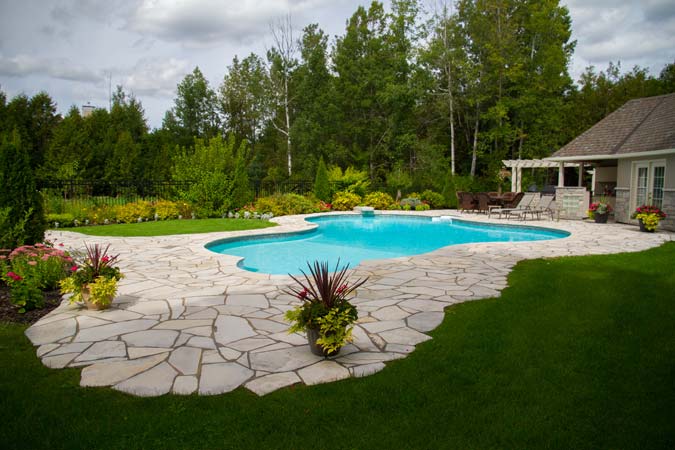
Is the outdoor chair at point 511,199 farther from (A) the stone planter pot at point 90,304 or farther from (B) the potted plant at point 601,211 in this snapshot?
(A) the stone planter pot at point 90,304

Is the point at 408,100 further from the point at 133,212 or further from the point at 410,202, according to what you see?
the point at 133,212

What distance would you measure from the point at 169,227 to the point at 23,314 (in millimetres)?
7369

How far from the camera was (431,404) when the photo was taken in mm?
2625

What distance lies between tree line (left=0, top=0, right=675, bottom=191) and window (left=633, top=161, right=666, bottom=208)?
8582mm

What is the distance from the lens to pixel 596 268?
662cm

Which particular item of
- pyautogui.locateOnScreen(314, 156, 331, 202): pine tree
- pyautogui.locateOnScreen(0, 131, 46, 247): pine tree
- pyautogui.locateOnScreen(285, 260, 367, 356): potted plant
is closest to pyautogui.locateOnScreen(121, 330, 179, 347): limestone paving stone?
pyautogui.locateOnScreen(285, 260, 367, 356): potted plant

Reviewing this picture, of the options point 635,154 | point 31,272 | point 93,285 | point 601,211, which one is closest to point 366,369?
point 93,285

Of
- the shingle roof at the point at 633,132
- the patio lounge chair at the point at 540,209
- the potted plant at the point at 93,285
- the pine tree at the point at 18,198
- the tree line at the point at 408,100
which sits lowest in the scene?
the potted plant at the point at 93,285

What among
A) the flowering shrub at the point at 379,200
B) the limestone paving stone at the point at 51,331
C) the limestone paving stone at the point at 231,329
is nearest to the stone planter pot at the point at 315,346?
the limestone paving stone at the point at 231,329

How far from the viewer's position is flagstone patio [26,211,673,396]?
3096 millimetres

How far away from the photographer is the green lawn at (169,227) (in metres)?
10.8

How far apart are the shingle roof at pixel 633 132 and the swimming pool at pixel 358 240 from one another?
398 cm

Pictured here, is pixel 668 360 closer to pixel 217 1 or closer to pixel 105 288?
pixel 105 288

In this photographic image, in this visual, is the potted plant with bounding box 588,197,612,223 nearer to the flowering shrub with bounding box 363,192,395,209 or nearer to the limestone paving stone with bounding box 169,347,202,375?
the flowering shrub with bounding box 363,192,395,209
